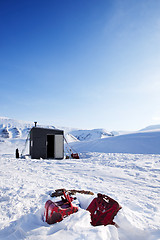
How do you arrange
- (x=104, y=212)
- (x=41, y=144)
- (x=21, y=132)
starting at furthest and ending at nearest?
(x=21, y=132), (x=41, y=144), (x=104, y=212)

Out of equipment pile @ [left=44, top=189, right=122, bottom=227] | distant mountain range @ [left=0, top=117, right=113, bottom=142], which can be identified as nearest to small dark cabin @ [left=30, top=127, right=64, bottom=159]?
equipment pile @ [left=44, top=189, right=122, bottom=227]

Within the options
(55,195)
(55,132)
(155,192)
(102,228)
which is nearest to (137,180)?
(155,192)

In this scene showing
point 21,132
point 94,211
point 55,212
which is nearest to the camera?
point 55,212

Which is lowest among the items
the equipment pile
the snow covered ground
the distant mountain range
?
the snow covered ground

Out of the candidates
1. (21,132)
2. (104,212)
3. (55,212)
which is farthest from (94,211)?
(21,132)

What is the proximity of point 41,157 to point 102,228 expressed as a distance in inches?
497

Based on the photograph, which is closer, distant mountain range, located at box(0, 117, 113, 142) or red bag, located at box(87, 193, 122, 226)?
red bag, located at box(87, 193, 122, 226)

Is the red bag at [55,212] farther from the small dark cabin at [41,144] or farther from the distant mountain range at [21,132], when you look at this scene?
the distant mountain range at [21,132]

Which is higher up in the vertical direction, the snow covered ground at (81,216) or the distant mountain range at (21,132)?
the distant mountain range at (21,132)

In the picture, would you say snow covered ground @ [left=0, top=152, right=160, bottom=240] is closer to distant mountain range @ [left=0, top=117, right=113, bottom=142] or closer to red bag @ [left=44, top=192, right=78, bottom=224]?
red bag @ [left=44, top=192, right=78, bottom=224]

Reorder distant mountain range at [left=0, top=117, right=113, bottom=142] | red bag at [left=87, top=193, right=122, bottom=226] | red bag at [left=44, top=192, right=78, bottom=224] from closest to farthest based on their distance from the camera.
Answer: red bag at [left=44, top=192, right=78, bottom=224] → red bag at [left=87, top=193, right=122, bottom=226] → distant mountain range at [left=0, top=117, right=113, bottom=142]

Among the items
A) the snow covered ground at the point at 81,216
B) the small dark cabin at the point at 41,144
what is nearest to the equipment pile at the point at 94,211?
the snow covered ground at the point at 81,216

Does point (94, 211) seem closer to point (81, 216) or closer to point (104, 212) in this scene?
point (104, 212)

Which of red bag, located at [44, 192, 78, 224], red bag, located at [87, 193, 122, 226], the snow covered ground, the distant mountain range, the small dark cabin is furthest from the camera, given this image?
the distant mountain range
